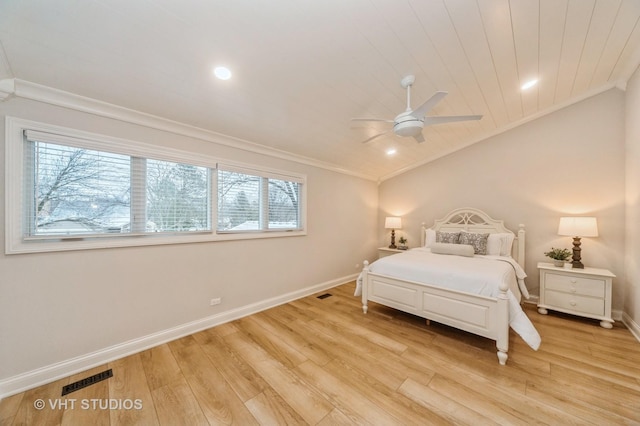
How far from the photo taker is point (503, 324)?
7.08 feet

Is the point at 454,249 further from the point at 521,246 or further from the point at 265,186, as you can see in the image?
the point at 265,186

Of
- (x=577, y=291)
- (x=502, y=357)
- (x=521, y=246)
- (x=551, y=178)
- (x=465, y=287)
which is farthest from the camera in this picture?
(x=521, y=246)

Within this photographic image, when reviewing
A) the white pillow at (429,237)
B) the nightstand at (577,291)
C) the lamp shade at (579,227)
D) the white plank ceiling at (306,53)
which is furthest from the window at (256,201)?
the lamp shade at (579,227)

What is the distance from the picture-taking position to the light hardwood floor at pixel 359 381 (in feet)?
5.19

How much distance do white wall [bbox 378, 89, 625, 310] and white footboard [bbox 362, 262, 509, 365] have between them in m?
2.24

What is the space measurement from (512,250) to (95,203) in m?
5.60

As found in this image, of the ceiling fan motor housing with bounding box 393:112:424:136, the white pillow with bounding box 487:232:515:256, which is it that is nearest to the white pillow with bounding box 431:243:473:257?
the white pillow with bounding box 487:232:515:256

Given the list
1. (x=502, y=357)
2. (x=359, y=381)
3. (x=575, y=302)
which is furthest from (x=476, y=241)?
(x=359, y=381)

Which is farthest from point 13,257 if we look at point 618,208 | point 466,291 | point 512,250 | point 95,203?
point 618,208

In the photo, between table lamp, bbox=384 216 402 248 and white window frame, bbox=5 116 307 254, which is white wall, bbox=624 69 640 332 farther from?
white window frame, bbox=5 116 307 254

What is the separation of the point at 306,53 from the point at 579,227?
4084 mm

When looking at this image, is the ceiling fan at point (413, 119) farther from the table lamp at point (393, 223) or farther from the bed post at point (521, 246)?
the table lamp at point (393, 223)

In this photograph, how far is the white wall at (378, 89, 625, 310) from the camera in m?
3.18
